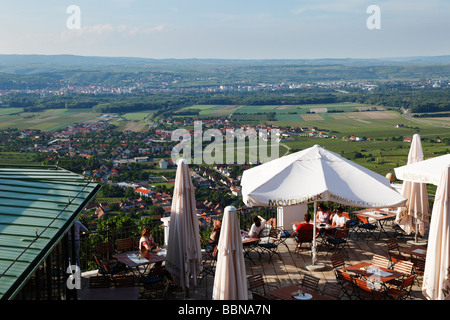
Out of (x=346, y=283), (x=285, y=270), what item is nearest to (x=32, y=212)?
(x=285, y=270)

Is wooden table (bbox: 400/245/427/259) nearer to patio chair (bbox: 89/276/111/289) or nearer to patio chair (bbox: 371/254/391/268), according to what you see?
patio chair (bbox: 371/254/391/268)

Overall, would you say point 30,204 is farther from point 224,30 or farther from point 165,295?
point 224,30

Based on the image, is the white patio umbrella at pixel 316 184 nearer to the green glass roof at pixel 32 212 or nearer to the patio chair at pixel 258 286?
the patio chair at pixel 258 286

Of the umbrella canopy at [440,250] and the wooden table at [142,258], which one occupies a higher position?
the umbrella canopy at [440,250]

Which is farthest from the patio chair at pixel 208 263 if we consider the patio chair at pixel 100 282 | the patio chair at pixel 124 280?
the patio chair at pixel 100 282

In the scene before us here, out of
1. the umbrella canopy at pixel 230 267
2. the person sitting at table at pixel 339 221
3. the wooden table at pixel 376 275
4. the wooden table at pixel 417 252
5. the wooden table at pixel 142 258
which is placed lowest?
the wooden table at pixel 417 252

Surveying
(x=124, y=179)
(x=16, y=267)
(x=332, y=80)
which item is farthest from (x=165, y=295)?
(x=332, y=80)

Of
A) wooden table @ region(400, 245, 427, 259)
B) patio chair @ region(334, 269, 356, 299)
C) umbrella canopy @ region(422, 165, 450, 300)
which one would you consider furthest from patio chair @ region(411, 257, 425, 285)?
patio chair @ region(334, 269, 356, 299)

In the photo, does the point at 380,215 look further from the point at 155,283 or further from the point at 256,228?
the point at 155,283
